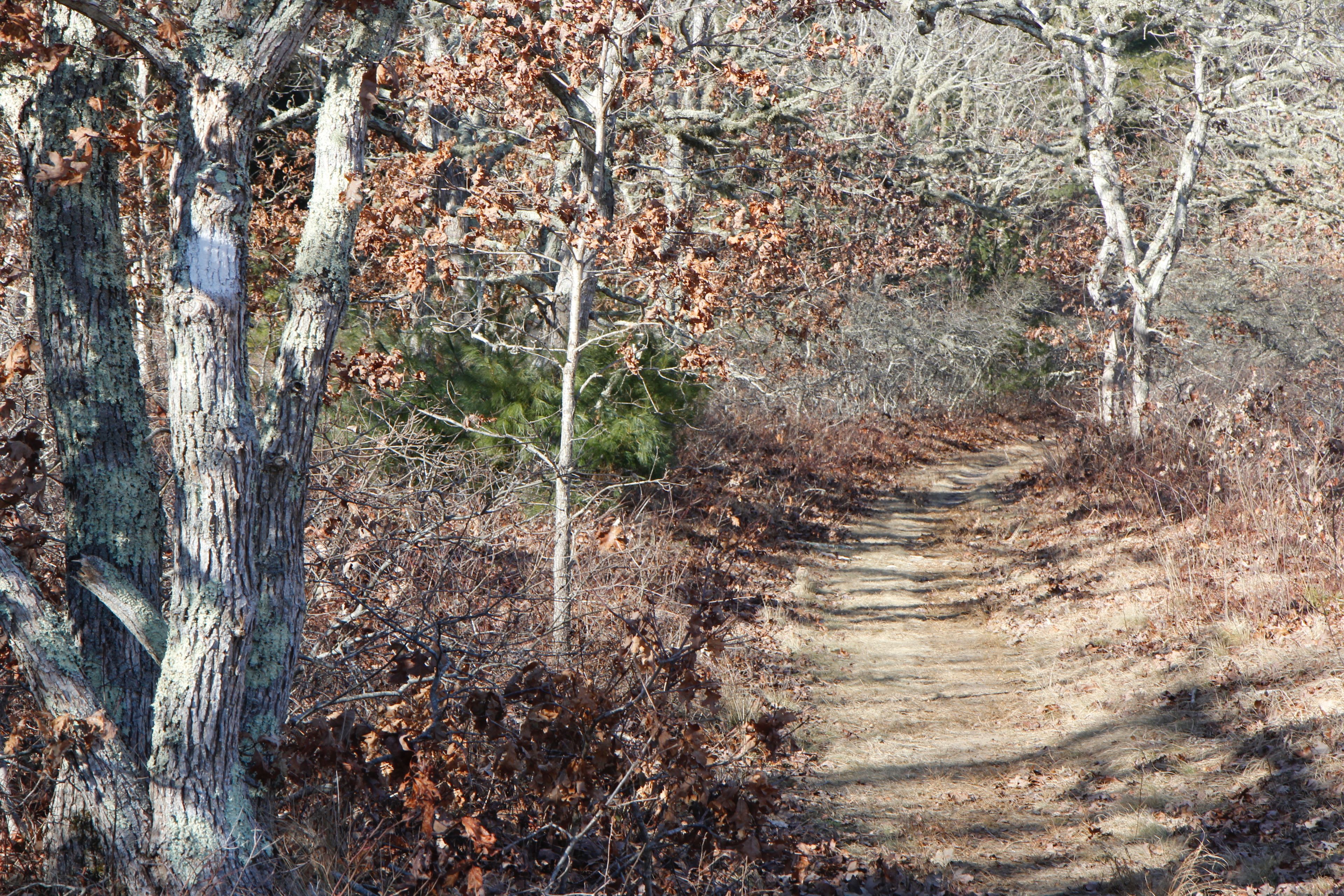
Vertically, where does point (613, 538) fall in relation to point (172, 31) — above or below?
below

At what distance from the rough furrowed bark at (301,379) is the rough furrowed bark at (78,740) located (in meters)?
0.42

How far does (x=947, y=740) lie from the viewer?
7.56 metres

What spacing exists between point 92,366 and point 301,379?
866 millimetres

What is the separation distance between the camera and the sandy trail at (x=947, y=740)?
5957mm

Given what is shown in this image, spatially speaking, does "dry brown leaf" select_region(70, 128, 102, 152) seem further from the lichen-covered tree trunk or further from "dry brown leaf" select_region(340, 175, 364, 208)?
"dry brown leaf" select_region(340, 175, 364, 208)

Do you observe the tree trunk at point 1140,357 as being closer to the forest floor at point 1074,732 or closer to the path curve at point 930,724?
the forest floor at point 1074,732

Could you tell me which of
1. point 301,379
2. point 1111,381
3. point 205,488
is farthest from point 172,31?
point 1111,381

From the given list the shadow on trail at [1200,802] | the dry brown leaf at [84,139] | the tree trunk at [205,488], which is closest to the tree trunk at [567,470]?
the shadow on trail at [1200,802]

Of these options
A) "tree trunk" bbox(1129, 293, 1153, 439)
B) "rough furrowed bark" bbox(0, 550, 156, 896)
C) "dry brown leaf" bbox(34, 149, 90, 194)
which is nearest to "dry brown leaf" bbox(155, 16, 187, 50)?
"dry brown leaf" bbox(34, 149, 90, 194)

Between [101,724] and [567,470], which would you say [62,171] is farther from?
[567,470]

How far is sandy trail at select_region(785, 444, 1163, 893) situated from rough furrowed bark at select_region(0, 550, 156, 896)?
4060 mm

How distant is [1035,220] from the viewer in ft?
82.8

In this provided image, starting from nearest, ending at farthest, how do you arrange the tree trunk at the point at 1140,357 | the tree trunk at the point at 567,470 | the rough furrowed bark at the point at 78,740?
the rough furrowed bark at the point at 78,740 < the tree trunk at the point at 567,470 < the tree trunk at the point at 1140,357

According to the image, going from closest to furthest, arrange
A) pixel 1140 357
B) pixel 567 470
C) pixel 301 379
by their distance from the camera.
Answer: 1. pixel 301 379
2. pixel 567 470
3. pixel 1140 357
